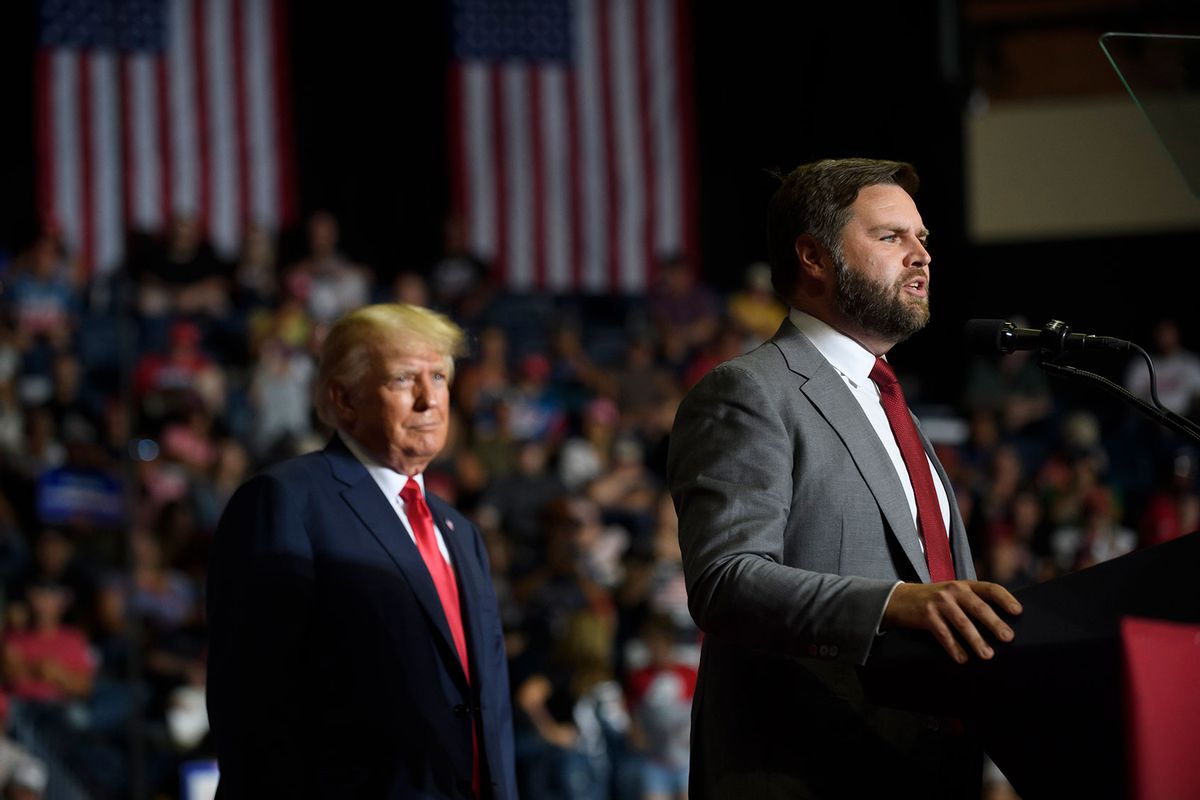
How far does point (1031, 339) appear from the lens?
207cm

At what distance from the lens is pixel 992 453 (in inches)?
412

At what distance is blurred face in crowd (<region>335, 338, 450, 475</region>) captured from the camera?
292 centimetres

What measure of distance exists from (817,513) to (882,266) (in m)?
0.36

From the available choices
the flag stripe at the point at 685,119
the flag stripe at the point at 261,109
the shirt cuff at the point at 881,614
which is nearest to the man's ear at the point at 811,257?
the shirt cuff at the point at 881,614

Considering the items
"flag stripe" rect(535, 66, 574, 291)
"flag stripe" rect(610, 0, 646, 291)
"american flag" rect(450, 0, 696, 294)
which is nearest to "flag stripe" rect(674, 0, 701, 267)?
"american flag" rect(450, 0, 696, 294)

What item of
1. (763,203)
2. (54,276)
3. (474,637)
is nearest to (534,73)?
(763,203)

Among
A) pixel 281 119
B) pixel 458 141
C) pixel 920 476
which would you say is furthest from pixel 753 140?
pixel 920 476

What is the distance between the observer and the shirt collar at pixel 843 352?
2.22 m

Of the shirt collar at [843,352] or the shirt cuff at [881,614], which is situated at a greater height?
the shirt collar at [843,352]

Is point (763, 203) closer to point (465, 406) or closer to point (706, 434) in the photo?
point (465, 406)

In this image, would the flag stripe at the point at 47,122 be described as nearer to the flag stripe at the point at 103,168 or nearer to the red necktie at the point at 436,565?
the flag stripe at the point at 103,168

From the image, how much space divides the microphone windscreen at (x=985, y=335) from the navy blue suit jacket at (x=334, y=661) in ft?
3.64

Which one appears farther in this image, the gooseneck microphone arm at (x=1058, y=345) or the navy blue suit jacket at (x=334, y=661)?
the navy blue suit jacket at (x=334, y=661)

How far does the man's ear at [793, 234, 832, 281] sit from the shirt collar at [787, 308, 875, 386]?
2.7 inches
